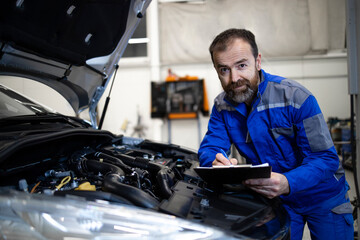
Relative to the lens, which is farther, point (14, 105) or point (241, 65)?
point (14, 105)

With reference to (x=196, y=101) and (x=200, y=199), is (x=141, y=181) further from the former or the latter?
(x=196, y=101)

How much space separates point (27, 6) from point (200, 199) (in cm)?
119

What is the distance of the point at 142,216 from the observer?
761 millimetres

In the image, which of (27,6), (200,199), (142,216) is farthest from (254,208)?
(27,6)

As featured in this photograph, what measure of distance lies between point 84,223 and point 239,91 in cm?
98

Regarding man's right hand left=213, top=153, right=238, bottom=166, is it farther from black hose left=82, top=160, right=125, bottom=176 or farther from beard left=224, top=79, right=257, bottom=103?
black hose left=82, top=160, right=125, bottom=176

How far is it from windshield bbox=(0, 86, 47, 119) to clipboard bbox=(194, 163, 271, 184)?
1135 millimetres

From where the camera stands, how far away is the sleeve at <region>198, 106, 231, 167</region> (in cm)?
146

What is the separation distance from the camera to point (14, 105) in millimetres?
1629

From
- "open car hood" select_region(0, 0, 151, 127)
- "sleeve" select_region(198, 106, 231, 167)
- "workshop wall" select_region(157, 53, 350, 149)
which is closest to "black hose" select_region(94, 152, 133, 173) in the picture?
"sleeve" select_region(198, 106, 231, 167)

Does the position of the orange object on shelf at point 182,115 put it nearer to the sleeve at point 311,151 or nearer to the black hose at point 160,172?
the black hose at point 160,172

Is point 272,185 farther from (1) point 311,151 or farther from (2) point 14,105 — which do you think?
(2) point 14,105

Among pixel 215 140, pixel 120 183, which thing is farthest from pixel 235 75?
pixel 120 183

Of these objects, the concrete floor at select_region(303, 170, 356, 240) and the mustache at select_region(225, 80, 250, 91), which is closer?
the mustache at select_region(225, 80, 250, 91)
